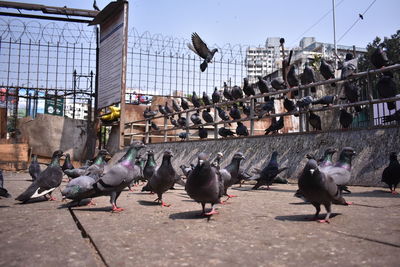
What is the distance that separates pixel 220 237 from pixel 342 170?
2.53 m

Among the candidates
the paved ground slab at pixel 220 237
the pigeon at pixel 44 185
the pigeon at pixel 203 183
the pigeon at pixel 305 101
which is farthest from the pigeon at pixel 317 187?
the pigeon at pixel 305 101

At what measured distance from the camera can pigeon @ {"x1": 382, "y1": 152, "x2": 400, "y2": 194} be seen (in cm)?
495

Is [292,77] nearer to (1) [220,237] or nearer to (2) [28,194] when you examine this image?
(2) [28,194]

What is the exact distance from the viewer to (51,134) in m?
14.0

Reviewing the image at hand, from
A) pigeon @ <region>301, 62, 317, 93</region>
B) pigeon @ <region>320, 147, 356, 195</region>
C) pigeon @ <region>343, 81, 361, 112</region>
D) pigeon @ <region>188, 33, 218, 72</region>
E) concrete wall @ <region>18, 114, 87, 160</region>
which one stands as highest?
pigeon @ <region>188, 33, 218, 72</region>

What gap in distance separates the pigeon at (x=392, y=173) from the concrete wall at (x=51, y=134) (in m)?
12.7

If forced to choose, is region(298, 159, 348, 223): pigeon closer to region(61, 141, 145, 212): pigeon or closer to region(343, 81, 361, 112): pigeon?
region(61, 141, 145, 212): pigeon

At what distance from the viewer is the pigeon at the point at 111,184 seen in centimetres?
417

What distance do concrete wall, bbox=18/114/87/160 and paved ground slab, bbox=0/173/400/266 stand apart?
35.6 feet

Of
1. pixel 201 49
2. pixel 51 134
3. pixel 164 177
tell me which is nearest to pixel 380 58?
pixel 164 177

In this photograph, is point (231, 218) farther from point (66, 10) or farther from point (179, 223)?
point (66, 10)

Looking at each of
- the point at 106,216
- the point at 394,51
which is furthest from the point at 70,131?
the point at 394,51

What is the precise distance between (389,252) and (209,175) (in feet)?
6.15

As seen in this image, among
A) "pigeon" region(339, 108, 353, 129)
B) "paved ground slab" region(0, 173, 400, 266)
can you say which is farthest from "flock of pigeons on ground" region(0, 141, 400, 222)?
"pigeon" region(339, 108, 353, 129)
